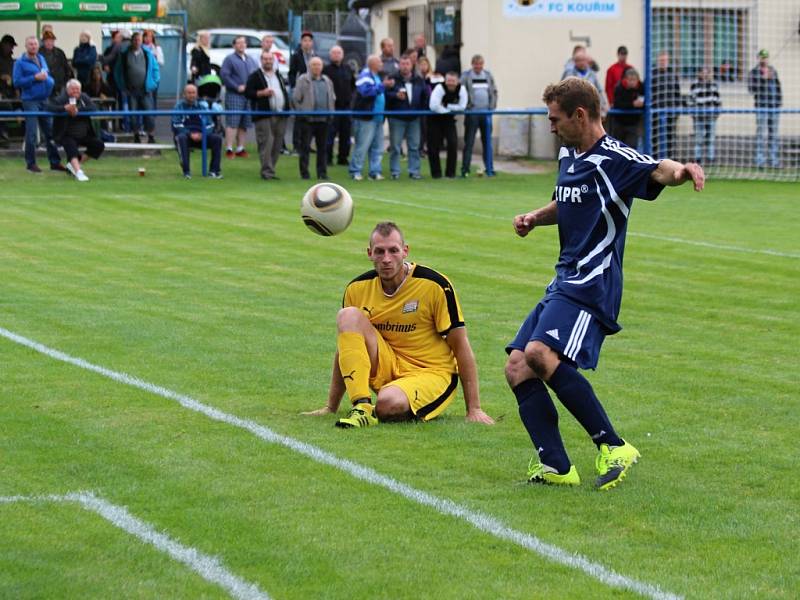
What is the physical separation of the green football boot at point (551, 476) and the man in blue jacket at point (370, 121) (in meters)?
18.6

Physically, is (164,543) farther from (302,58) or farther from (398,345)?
(302,58)

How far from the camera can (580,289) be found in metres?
6.34

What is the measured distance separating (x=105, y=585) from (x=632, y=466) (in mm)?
2810

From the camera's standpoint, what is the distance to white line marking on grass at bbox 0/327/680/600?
509 centimetres

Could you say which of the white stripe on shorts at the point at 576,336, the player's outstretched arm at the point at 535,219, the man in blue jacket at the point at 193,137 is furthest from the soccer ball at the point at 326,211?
the man in blue jacket at the point at 193,137

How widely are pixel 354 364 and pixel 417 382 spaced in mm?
367

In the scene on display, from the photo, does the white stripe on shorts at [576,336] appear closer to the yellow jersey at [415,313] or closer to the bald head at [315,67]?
the yellow jersey at [415,313]

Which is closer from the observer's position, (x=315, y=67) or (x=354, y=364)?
(x=354, y=364)

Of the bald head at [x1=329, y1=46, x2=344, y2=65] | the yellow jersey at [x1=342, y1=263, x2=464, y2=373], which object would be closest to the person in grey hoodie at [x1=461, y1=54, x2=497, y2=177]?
the bald head at [x1=329, y1=46, x2=344, y2=65]

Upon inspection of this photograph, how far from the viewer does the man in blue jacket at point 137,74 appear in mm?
28344

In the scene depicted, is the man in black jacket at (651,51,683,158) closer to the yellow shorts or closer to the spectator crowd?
the spectator crowd

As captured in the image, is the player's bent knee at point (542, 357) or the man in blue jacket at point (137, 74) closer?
the player's bent knee at point (542, 357)

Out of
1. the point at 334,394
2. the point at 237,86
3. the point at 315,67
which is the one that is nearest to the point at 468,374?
the point at 334,394

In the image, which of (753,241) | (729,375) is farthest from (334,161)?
(729,375)
